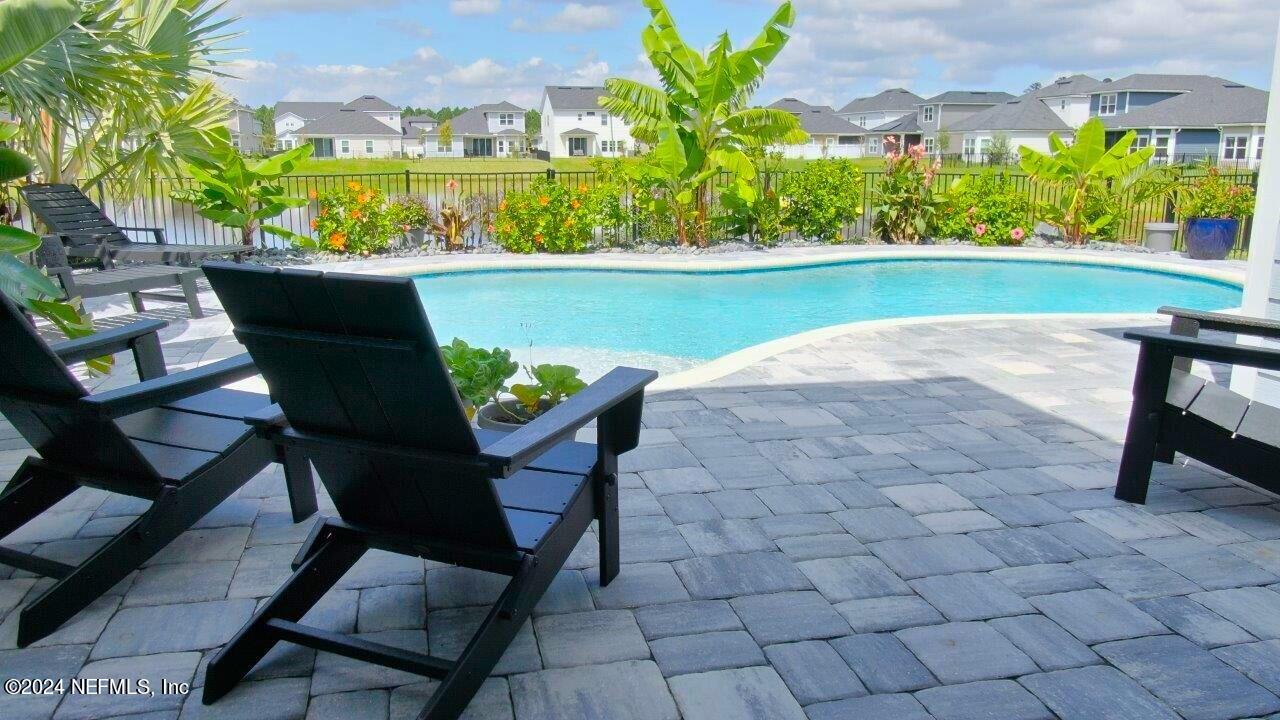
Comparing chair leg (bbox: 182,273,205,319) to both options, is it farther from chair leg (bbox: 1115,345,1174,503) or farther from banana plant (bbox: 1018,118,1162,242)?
banana plant (bbox: 1018,118,1162,242)

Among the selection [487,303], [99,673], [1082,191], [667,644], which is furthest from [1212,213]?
[99,673]

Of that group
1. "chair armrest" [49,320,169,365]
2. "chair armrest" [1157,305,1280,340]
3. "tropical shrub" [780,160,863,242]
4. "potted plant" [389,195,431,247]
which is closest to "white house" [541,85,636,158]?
"tropical shrub" [780,160,863,242]

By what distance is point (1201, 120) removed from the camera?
44.9m

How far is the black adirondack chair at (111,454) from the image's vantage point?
2467 mm

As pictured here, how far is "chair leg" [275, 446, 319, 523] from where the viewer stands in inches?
123

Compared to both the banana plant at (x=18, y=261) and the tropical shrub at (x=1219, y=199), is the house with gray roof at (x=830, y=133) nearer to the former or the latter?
the tropical shrub at (x=1219, y=199)

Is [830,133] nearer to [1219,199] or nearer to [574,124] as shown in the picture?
[574,124]

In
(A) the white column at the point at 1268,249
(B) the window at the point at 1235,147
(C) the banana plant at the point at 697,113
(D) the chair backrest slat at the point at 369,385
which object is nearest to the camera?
(D) the chair backrest slat at the point at 369,385

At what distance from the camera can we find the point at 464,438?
6.69 feet

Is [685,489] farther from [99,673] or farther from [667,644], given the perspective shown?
[99,673]

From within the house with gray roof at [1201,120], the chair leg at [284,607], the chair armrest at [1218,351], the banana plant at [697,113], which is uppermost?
the house with gray roof at [1201,120]

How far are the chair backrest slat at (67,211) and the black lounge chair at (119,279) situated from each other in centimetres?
76

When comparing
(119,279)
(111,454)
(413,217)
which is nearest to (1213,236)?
(413,217)

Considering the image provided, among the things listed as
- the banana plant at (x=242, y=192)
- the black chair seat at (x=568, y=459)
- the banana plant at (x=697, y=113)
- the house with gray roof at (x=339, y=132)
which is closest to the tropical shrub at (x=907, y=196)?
the banana plant at (x=697, y=113)
